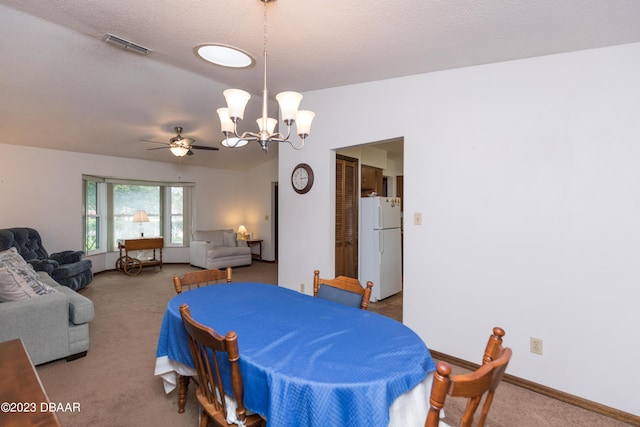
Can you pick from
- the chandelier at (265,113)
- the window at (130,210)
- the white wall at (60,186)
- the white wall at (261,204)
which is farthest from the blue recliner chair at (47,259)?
the chandelier at (265,113)

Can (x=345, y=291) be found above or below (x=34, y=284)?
above

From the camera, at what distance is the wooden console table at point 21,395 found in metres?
0.86

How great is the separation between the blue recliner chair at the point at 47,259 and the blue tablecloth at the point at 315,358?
11.8ft

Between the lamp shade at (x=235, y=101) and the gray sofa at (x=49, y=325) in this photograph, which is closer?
the lamp shade at (x=235, y=101)

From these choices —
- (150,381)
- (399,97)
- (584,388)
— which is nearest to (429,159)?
(399,97)

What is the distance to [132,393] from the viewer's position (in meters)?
2.17

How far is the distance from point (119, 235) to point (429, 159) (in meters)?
6.38

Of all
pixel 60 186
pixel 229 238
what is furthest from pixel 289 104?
pixel 229 238

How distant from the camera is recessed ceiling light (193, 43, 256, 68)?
2.11m

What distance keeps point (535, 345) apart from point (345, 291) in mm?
1474

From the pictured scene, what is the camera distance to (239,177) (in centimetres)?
809

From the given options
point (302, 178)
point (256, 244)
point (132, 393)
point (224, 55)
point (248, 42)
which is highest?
point (248, 42)

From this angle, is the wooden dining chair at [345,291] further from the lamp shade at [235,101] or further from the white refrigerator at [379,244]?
the white refrigerator at [379,244]

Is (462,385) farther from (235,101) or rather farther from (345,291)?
(235,101)
